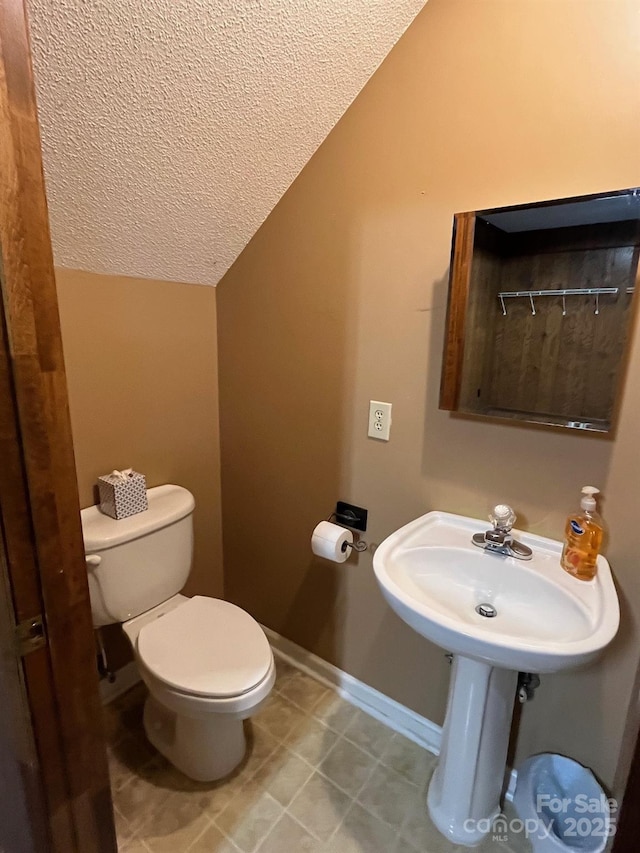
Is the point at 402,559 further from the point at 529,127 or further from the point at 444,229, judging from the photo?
the point at 529,127

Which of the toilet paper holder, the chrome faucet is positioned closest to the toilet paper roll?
the toilet paper holder

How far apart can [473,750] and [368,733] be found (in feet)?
1.67

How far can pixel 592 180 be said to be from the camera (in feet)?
3.35

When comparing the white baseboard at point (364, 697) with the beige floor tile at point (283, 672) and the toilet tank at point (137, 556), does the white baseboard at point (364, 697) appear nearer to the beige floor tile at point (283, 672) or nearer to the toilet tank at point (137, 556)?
the beige floor tile at point (283, 672)

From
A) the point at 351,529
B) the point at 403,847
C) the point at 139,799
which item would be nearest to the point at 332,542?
the point at 351,529

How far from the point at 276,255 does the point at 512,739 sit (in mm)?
1753

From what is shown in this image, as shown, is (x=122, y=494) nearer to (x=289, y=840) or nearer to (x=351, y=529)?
(x=351, y=529)

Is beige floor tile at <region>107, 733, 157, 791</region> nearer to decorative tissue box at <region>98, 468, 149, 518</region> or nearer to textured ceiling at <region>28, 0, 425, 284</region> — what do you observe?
decorative tissue box at <region>98, 468, 149, 518</region>

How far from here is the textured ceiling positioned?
937 millimetres

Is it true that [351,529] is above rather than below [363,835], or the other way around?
above

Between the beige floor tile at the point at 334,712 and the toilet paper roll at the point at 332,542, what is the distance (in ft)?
2.16

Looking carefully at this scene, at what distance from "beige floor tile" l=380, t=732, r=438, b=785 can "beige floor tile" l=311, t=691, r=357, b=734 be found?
0.57 feet

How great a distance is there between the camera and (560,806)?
1.27 meters

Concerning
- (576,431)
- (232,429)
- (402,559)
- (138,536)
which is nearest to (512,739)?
(402,559)
